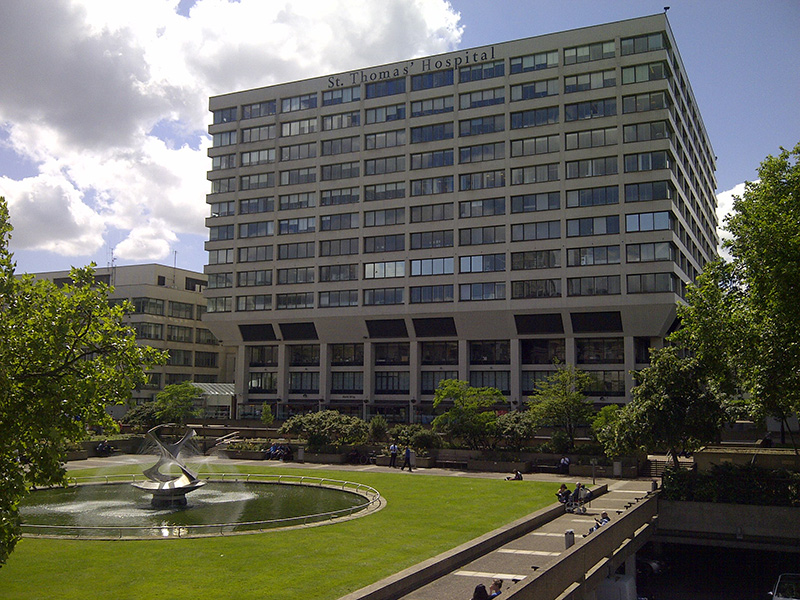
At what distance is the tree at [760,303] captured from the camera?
28.6 meters

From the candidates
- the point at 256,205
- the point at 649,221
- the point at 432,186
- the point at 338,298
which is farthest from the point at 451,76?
the point at 256,205

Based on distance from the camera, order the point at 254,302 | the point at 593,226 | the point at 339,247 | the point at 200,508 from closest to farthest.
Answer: the point at 200,508 < the point at 593,226 < the point at 339,247 < the point at 254,302

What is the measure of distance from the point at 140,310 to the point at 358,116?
4280cm

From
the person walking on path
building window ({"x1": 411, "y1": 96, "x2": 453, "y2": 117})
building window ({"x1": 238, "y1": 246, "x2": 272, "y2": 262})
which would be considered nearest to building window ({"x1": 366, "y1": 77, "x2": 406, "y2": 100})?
building window ({"x1": 411, "y1": 96, "x2": 453, "y2": 117})

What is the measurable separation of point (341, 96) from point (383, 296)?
26177 millimetres

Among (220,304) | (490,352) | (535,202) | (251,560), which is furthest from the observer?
(220,304)

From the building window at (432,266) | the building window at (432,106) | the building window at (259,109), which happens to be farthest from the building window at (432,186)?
the building window at (259,109)

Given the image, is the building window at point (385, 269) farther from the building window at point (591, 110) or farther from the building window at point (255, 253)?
the building window at point (591, 110)

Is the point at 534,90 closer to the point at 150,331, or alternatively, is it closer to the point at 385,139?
the point at 385,139

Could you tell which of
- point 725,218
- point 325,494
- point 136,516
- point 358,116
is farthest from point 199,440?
point 725,218

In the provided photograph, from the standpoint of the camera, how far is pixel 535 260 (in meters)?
73.4

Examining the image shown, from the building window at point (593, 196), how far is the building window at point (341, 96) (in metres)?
29.8

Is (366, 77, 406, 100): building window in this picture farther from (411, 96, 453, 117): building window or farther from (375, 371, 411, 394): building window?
(375, 371, 411, 394): building window

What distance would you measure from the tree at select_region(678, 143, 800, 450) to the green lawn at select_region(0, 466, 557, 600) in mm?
12330
